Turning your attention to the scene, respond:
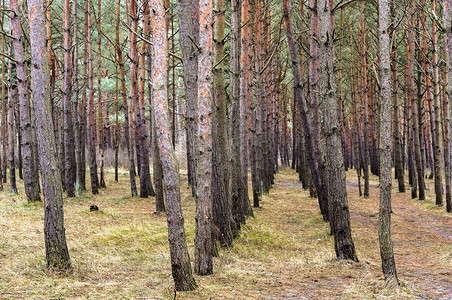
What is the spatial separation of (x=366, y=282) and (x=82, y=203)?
9159mm

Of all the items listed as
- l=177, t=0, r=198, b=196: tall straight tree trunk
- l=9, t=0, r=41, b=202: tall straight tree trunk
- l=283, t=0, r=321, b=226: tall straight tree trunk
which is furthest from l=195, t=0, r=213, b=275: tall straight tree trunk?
l=9, t=0, r=41, b=202: tall straight tree trunk

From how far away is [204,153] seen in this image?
17.7 feet

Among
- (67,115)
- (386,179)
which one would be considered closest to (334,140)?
(386,179)

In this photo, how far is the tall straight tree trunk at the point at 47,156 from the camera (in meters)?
5.19

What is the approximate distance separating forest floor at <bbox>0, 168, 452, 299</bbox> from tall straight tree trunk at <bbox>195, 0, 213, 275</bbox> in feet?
1.25

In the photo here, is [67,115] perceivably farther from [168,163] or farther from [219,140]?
[168,163]

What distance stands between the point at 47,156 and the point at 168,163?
1.82 m

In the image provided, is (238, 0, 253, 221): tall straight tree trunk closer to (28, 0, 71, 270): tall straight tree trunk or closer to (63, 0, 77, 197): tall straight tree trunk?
(28, 0, 71, 270): tall straight tree trunk

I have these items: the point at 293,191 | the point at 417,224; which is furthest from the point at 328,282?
the point at 293,191

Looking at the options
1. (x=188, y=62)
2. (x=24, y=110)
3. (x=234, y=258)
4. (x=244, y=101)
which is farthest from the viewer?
(x=244, y=101)

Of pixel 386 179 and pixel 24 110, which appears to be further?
pixel 24 110

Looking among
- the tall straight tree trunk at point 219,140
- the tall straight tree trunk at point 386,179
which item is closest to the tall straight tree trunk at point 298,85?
the tall straight tree trunk at point 219,140

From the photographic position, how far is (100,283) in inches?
191

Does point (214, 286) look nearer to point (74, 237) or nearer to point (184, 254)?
point (184, 254)
